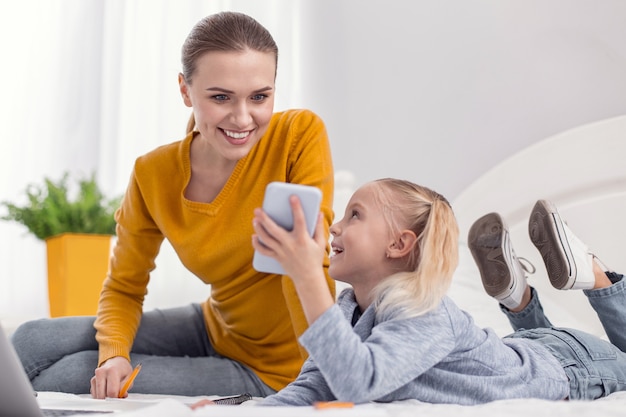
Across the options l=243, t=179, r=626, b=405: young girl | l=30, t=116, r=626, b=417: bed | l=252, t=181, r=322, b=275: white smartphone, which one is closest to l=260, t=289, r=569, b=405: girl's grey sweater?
l=243, t=179, r=626, b=405: young girl

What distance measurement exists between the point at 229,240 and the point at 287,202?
59cm

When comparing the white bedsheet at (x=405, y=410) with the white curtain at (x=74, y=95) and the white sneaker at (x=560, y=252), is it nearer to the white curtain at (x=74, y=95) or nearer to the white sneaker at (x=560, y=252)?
the white sneaker at (x=560, y=252)

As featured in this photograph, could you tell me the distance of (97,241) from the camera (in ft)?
7.91

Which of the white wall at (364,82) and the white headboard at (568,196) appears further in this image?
the white wall at (364,82)

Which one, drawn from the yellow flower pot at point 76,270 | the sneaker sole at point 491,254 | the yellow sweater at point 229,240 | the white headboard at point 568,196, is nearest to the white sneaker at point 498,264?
the sneaker sole at point 491,254

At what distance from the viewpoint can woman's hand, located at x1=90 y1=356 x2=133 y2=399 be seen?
1.40m

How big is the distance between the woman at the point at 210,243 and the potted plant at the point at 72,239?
29.3 inches

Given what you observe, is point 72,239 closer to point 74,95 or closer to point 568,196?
point 74,95

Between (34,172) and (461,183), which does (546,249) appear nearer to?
(461,183)

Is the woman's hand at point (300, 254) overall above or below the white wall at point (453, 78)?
below

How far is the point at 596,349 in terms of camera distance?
1305 millimetres

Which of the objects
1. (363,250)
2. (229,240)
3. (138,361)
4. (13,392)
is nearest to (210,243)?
(229,240)

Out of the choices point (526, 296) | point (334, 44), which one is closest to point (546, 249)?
point (526, 296)

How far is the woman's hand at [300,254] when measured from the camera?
0.98 m
